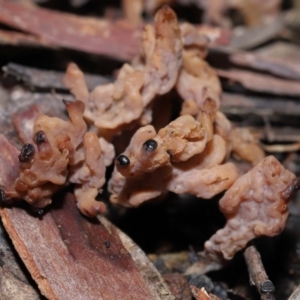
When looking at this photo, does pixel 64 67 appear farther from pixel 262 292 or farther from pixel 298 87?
pixel 262 292

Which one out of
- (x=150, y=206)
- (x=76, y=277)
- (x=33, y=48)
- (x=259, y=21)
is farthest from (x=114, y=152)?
(x=259, y=21)

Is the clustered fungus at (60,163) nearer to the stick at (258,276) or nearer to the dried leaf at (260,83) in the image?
the stick at (258,276)

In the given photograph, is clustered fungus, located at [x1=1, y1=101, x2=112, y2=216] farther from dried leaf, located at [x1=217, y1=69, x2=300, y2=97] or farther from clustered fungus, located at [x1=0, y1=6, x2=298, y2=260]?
dried leaf, located at [x1=217, y1=69, x2=300, y2=97]

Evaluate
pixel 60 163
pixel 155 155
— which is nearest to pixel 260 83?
pixel 155 155

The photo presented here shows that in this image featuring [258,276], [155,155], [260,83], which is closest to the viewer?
[155,155]

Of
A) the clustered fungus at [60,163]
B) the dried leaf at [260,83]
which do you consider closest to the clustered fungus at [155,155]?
the clustered fungus at [60,163]

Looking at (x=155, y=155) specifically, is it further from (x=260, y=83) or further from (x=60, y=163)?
(x=260, y=83)

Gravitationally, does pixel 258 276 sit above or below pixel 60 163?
below
